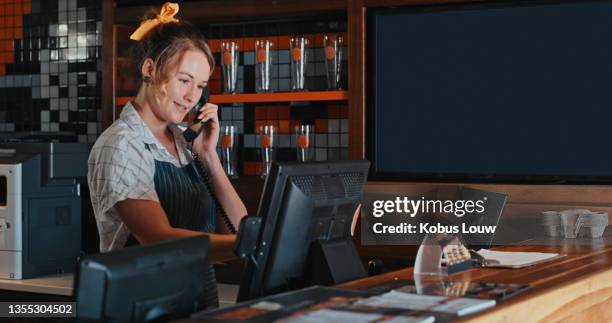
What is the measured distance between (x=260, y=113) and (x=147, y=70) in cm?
181

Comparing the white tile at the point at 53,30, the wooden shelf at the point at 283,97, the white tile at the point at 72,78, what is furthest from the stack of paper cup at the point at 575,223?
the white tile at the point at 53,30

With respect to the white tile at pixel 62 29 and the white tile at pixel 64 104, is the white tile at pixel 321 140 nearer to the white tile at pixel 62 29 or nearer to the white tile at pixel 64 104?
the white tile at pixel 64 104

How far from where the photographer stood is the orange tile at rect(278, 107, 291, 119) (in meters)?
4.30

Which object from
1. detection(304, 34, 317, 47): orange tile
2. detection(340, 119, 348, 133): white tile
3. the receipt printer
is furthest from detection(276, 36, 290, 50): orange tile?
the receipt printer

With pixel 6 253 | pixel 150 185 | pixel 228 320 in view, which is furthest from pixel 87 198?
pixel 228 320

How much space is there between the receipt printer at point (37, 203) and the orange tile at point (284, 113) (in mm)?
900

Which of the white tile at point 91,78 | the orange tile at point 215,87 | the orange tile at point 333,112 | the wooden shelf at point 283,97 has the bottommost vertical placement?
the orange tile at point 333,112

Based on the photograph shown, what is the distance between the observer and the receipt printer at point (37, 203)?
4020 millimetres

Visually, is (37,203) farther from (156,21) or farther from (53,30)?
(156,21)

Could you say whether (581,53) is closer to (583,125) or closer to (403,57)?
(583,125)

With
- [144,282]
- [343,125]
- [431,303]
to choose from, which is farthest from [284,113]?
[144,282]

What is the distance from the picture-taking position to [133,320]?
1554 mm

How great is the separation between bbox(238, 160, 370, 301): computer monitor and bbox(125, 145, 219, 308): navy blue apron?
1.36 feet

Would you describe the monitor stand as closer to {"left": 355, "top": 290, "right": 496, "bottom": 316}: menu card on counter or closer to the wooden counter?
the wooden counter
